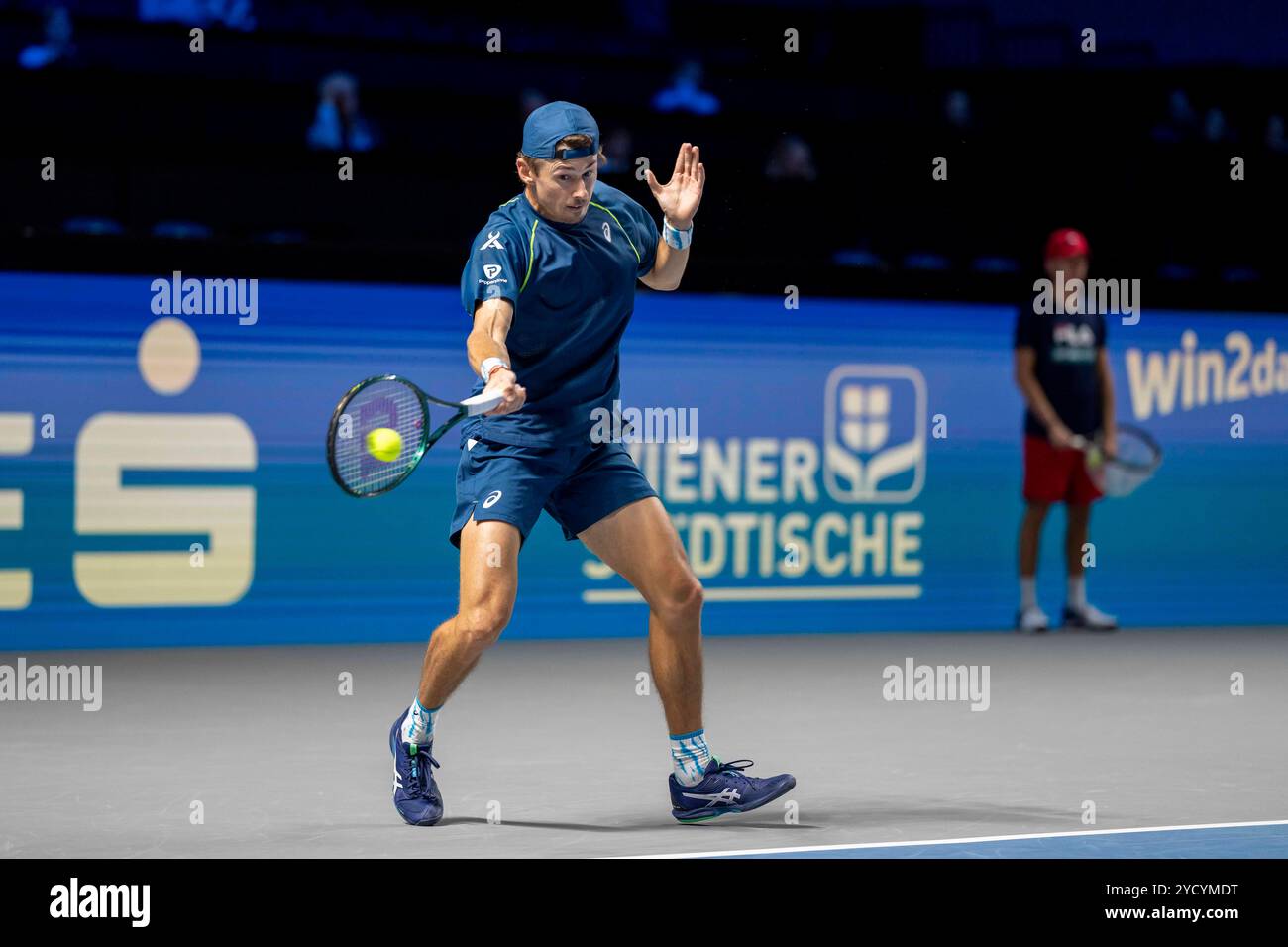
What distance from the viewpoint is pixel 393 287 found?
940cm

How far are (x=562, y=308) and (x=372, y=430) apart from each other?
23.1 inches

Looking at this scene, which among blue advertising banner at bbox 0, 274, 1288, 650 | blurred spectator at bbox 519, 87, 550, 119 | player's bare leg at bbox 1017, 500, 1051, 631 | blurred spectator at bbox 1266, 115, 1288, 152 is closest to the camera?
blue advertising banner at bbox 0, 274, 1288, 650

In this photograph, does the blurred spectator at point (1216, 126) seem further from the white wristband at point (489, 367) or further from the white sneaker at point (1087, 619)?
the white wristband at point (489, 367)

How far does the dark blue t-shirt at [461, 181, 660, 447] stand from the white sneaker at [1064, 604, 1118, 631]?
5.83 meters

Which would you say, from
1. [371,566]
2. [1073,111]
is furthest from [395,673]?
[1073,111]

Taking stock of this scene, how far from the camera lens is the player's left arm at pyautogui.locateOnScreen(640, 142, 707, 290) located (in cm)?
527

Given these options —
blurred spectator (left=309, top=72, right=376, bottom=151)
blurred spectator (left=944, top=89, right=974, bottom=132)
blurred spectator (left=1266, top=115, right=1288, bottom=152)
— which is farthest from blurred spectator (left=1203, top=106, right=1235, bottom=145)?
blurred spectator (left=309, top=72, right=376, bottom=151)

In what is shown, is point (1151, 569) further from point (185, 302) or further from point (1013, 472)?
point (185, 302)

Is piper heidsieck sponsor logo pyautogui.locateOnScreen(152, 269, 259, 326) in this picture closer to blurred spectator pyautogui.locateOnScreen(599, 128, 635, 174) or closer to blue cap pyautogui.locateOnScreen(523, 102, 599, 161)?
blurred spectator pyautogui.locateOnScreen(599, 128, 635, 174)

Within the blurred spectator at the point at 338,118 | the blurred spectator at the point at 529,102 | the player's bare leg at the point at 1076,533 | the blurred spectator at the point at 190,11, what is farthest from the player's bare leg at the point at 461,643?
the blurred spectator at the point at 190,11

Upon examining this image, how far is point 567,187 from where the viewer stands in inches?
200

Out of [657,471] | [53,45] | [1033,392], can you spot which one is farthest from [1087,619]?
[53,45]

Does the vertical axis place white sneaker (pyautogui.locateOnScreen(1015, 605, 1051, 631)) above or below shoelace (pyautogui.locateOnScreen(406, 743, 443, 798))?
above

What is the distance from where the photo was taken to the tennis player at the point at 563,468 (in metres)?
5.02
